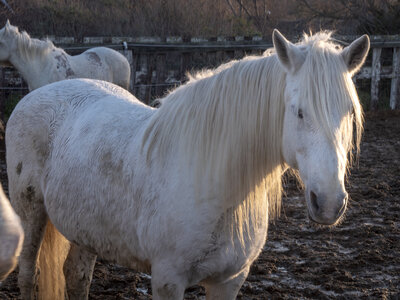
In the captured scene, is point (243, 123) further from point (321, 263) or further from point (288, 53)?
point (321, 263)

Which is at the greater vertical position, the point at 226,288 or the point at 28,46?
the point at 28,46

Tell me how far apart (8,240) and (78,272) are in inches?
69.4

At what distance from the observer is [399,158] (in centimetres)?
682

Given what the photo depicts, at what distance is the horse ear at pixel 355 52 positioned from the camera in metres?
2.01

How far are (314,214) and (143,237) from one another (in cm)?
84

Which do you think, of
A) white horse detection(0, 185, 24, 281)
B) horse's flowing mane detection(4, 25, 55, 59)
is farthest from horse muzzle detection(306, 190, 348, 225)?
horse's flowing mane detection(4, 25, 55, 59)

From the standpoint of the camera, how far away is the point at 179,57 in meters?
10.4

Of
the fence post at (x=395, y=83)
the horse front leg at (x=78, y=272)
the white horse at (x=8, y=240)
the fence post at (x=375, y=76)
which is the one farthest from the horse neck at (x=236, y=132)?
the fence post at (x=395, y=83)

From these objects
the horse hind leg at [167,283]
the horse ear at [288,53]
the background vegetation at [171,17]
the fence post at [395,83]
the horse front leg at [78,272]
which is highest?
the background vegetation at [171,17]

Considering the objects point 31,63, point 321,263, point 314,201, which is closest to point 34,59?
point 31,63

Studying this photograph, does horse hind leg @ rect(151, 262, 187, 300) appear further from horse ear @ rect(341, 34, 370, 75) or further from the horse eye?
horse ear @ rect(341, 34, 370, 75)

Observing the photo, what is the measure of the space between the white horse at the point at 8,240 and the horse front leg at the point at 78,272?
1.70m

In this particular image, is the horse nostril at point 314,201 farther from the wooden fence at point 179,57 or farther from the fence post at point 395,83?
the fence post at point 395,83

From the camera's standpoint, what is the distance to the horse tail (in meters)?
2.98
